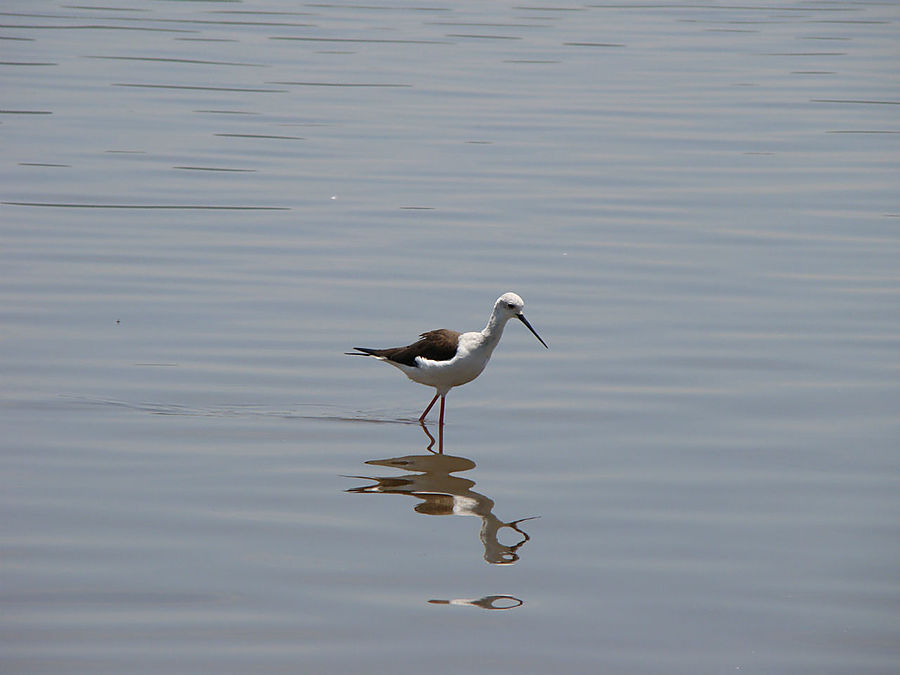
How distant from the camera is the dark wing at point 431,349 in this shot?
9.98m

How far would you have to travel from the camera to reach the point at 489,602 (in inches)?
274

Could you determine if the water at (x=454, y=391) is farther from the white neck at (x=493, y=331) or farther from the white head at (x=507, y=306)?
the white head at (x=507, y=306)

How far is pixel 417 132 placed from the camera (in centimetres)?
2056

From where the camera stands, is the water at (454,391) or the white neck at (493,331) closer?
the water at (454,391)

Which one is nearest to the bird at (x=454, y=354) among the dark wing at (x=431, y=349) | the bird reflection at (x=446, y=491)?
the dark wing at (x=431, y=349)

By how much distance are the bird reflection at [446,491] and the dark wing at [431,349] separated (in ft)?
3.12

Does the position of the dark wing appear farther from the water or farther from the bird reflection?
the bird reflection

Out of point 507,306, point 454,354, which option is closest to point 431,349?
point 454,354

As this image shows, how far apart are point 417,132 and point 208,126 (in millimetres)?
3181

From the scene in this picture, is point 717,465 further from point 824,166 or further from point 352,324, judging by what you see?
point 824,166

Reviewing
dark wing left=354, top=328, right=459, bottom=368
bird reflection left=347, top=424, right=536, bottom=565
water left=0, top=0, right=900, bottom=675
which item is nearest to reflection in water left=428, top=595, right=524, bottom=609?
water left=0, top=0, right=900, bottom=675

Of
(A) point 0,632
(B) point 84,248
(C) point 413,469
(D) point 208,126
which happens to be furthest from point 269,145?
(A) point 0,632

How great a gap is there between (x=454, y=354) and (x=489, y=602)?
3.25 meters

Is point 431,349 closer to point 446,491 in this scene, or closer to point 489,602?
point 446,491
